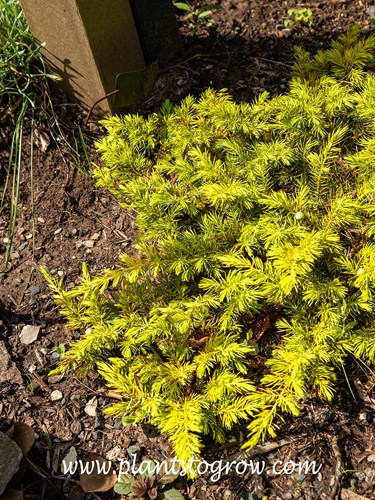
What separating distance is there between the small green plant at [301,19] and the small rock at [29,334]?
240 cm

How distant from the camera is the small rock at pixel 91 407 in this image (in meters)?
2.48

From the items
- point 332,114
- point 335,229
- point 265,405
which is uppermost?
point 332,114

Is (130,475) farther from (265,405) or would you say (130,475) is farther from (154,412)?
(265,405)

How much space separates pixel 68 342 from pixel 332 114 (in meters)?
1.53

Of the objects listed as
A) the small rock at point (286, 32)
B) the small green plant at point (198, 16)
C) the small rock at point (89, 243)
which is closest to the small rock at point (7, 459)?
the small rock at point (89, 243)

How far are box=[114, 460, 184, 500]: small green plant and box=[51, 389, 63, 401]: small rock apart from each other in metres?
0.46

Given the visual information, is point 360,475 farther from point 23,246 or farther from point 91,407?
point 23,246

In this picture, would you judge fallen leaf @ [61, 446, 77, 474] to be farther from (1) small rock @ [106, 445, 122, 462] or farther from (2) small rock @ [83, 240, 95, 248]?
(2) small rock @ [83, 240, 95, 248]

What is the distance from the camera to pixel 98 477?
2.30 metres

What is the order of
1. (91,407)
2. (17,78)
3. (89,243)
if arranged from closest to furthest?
(91,407), (89,243), (17,78)

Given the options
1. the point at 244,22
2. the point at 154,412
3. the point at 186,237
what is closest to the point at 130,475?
the point at 154,412

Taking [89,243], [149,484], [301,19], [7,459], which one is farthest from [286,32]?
[7,459]

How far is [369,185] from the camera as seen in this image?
2.21 metres

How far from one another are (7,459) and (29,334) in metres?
0.65
